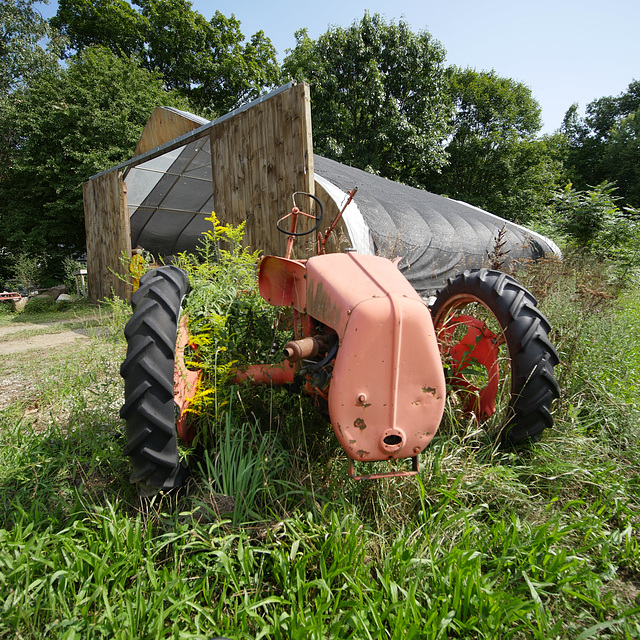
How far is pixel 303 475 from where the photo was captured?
1722 millimetres

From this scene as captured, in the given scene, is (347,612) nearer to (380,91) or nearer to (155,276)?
(155,276)

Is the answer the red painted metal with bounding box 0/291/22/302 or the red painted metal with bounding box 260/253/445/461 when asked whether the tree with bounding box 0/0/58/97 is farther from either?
the red painted metal with bounding box 260/253/445/461

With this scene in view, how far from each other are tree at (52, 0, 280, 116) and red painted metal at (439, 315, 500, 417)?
22.5m

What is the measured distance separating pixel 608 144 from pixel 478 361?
114ft

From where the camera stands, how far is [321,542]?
1.40 metres

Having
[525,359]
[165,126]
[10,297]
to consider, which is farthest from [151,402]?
[10,297]

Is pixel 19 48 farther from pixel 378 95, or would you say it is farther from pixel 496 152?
pixel 496 152

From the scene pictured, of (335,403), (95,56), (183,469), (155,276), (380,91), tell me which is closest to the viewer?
(335,403)

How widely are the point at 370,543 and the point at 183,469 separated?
77 centimetres

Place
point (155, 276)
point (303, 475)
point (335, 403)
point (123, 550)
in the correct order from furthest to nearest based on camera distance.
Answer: point (155, 276), point (303, 475), point (123, 550), point (335, 403)

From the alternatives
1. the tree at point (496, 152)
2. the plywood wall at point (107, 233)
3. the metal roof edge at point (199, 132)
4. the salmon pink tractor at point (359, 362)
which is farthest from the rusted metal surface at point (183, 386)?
the tree at point (496, 152)

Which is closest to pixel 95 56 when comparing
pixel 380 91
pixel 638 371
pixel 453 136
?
pixel 380 91

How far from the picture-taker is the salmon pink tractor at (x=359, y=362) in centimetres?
125

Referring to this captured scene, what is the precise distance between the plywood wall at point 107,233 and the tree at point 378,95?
11.0m
